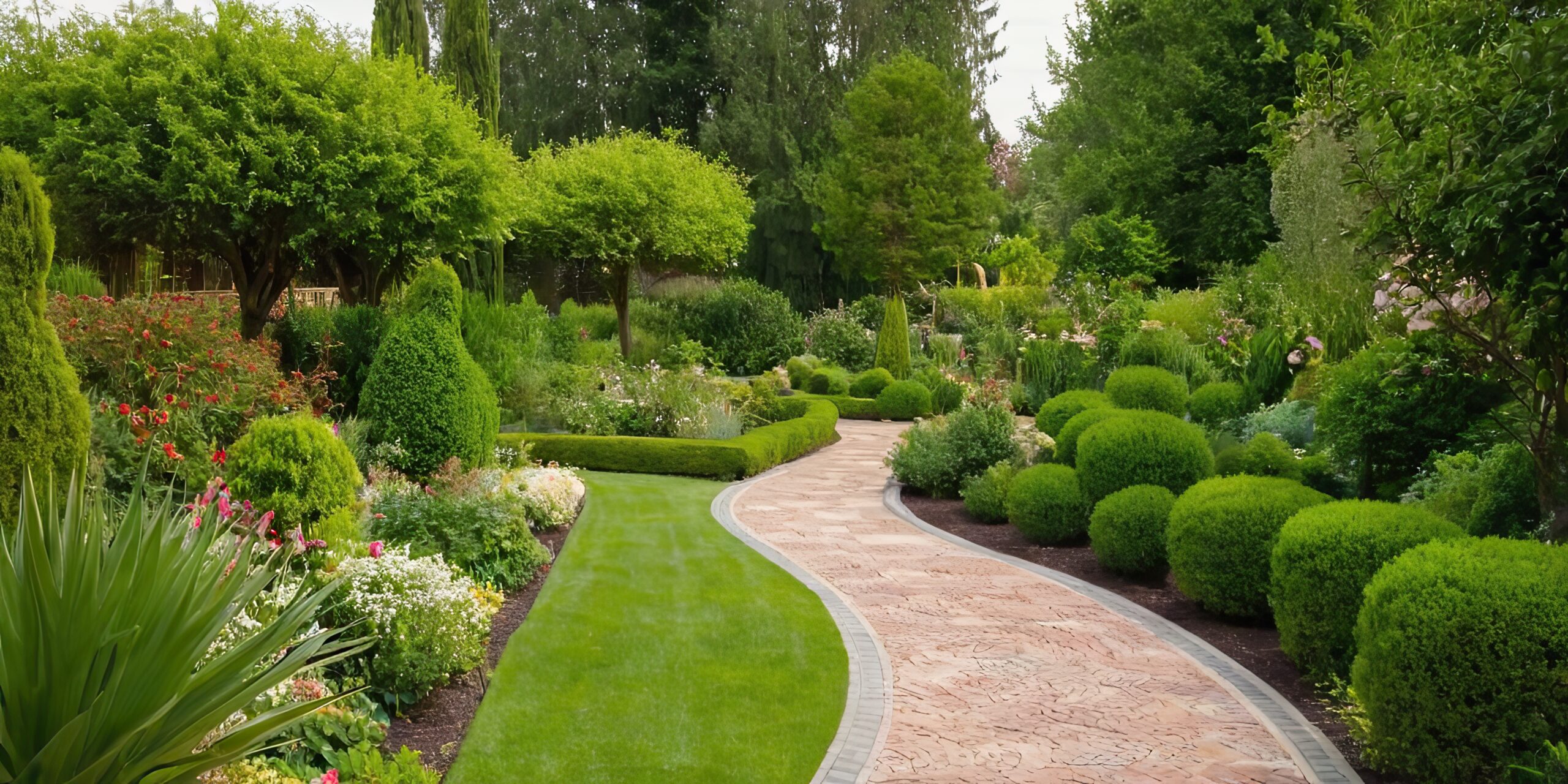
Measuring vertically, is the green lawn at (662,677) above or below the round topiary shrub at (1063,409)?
below

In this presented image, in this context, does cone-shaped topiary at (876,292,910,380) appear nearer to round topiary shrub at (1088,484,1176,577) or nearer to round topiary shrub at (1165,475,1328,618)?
round topiary shrub at (1088,484,1176,577)

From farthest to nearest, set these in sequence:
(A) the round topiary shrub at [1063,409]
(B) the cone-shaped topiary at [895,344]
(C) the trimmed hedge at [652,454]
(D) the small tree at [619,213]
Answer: (B) the cone-shaped topiary at [895,344], (D) the small tree at [619,213], (C) the trimmed hedge at [652,454], (A) the round topiary shrub at [1063,409]

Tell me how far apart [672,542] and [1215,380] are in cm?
802

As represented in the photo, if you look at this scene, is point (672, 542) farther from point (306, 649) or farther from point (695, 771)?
point (306, 649)

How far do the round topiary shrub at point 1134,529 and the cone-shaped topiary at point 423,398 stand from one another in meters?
5.48

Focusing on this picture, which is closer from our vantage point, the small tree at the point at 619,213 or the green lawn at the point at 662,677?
the green lawn at the point at 662,677

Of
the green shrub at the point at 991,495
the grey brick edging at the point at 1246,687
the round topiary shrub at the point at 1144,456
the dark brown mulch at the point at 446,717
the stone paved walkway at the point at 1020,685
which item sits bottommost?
the dark brown mulch at the point at 446,717

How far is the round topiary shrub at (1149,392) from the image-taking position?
11.5m

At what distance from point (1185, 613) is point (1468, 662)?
3152mm

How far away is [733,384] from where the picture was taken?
17.2m

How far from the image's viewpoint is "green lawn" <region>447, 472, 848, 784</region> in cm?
478

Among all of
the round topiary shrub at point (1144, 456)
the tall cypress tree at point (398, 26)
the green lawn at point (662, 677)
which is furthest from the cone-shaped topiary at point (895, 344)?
the green lawn at point (662, 677)

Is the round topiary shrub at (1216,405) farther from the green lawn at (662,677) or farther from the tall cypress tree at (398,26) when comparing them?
the tall cypress tree at (398,26)

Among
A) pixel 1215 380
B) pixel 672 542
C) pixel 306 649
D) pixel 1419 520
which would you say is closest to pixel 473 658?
pixel 306 649
